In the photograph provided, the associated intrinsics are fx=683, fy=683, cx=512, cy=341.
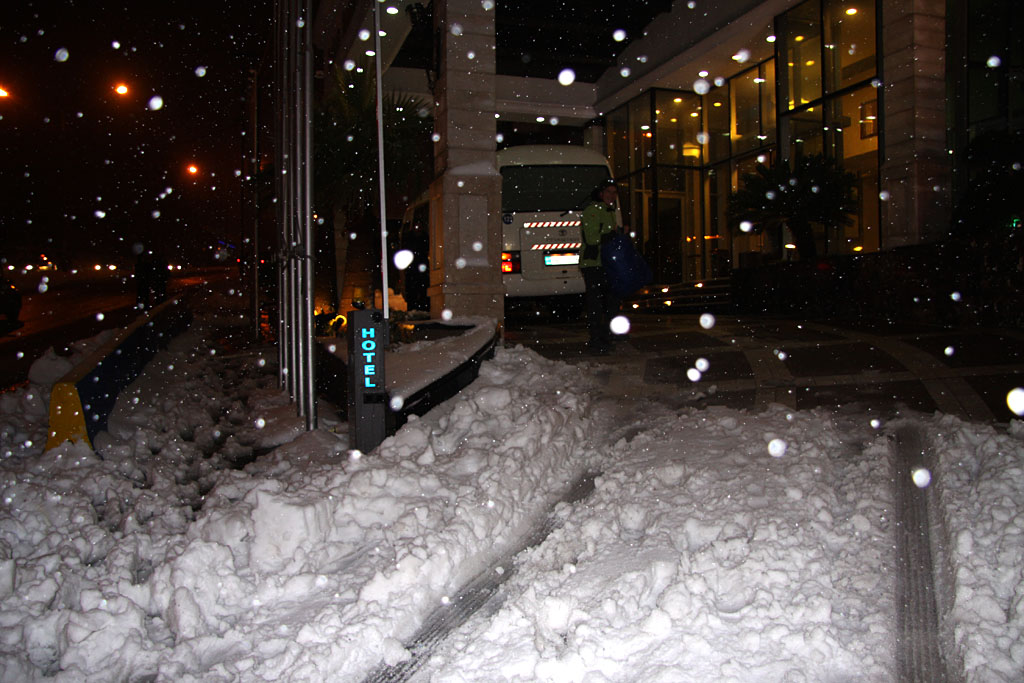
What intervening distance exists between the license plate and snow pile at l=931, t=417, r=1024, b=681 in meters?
7.54

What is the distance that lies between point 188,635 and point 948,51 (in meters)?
15.9

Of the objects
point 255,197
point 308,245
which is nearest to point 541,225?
point 308,245

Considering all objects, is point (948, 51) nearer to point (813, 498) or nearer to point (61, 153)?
point (813, 498)

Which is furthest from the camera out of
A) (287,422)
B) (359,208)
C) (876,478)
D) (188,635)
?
(359,208)

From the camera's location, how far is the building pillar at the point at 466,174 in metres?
9.52

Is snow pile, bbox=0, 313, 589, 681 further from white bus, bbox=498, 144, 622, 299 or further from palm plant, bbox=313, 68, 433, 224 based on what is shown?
palm plant, bbox=313, 68, 433, 224

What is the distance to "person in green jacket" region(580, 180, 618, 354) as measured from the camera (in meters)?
7.58

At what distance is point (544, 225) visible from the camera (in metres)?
11.2

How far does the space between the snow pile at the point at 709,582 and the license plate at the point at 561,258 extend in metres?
7.38

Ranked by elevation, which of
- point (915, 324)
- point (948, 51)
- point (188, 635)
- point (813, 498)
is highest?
point (948, 51)

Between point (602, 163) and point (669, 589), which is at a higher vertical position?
point (602, 163)

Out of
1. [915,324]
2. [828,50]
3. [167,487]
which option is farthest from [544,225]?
[828,50]

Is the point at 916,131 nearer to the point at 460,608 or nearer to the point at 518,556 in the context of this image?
the point at 518,556

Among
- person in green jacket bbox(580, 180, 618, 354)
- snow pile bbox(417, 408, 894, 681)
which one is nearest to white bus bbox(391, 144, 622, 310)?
person in green jacket bbox(580, 180, 618, 354)
